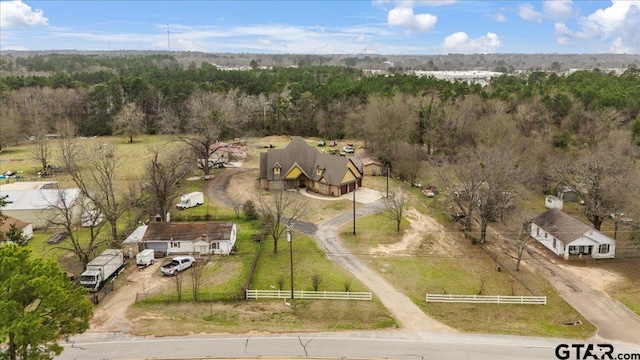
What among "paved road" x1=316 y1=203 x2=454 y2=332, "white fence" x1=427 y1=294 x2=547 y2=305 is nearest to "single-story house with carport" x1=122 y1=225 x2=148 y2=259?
"paved road" x1=316 y1=203 x2=454 y2=332

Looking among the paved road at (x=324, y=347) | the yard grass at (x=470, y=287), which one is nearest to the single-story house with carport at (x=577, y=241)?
the yard grass at (x=470, y=287)

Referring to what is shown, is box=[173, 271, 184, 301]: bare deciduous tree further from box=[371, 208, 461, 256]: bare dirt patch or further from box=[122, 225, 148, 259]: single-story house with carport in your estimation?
box=[371, 208, 461, 256]: bare dirt patch

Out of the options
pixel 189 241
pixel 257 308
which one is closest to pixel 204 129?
pixel 189 241

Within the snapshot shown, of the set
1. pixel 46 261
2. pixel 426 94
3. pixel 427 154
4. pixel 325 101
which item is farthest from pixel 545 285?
pixel 325 101

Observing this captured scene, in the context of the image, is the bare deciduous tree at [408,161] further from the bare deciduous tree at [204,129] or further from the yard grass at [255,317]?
the yard grass at [255,317]

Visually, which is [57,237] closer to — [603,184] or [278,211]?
[278,211]

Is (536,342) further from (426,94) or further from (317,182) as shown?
(426,94)

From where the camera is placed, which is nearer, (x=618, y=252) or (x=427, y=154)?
(x=618, y=252)
